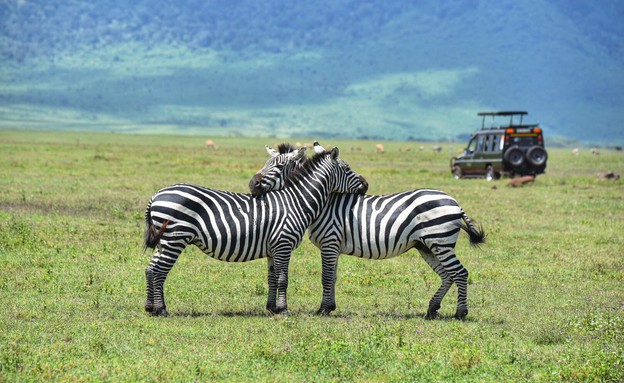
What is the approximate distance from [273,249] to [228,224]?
0.64 m

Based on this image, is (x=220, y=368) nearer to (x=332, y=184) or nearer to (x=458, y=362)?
(x=458, y=362)

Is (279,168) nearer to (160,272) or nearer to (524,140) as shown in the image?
(160,272)

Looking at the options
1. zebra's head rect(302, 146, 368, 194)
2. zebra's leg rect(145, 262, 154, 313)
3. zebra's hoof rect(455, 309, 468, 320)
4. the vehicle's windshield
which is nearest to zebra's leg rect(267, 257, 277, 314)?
zebra's head rect(302, 146, 368, 194)

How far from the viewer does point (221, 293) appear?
12773mm

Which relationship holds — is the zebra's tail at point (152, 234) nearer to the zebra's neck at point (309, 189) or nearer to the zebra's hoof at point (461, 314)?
the zebra's neck at point (309, 189)

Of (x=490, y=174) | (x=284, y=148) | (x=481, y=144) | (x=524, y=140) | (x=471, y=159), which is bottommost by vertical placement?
(x=284, y=148)

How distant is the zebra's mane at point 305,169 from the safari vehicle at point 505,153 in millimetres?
24341

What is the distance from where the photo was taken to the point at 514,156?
35.4m

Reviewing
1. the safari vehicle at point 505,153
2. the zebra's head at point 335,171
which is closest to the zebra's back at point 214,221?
the zebra's head at point 335,171

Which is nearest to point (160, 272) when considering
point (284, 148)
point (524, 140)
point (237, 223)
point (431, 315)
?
point (237, 223)

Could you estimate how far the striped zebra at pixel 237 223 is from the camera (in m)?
11.0

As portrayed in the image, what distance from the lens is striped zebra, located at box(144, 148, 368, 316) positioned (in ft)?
36.1

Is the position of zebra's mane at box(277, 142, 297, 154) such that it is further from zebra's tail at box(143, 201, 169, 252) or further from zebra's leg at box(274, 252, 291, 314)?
zebra's tail at box(143, 201, 169, 252)

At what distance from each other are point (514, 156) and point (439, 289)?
24763 millimetres
